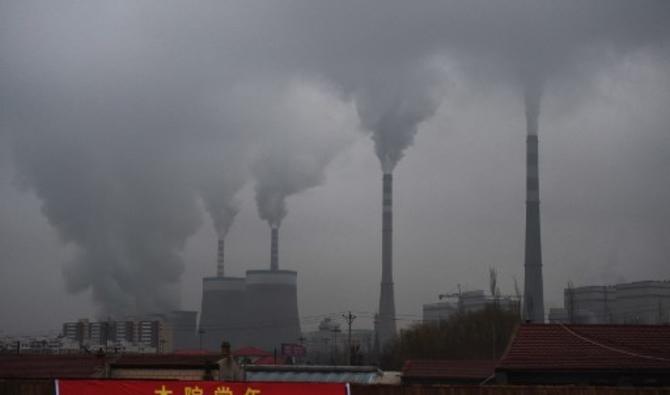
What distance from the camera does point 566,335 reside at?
68.0ft

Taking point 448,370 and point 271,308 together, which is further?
point 271,308

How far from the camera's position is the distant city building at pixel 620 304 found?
262 ft

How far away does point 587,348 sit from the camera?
798 inches

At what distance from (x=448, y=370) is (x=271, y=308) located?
48872 millimetres

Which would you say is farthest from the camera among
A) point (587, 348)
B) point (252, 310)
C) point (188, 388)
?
point (252, 310)

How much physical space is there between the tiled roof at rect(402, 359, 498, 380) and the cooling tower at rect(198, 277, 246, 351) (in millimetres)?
50056

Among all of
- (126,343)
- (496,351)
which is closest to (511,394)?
(496,351)

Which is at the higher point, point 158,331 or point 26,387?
point 26,387

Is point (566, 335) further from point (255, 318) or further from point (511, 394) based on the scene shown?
point (255, 318)

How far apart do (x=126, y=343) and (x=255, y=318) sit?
1843 cm

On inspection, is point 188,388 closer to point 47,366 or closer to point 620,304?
point 47,366

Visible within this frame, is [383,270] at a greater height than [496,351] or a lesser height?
greater

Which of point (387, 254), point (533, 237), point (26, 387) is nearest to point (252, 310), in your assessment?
point (387, 254)

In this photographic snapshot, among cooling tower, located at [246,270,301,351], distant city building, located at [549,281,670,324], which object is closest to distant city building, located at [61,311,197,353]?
cooling tower, located at [246,270,301,351]
